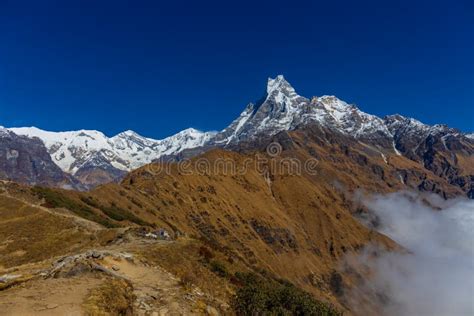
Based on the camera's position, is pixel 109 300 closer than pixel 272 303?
Yes

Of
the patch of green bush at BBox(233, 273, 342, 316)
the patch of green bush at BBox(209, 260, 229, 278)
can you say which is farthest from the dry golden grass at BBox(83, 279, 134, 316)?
the patch of green bush at BBox(209, 260, 229, 278)

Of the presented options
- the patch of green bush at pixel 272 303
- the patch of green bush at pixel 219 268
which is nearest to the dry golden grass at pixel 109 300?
the patch of green bush at pixel 272 303

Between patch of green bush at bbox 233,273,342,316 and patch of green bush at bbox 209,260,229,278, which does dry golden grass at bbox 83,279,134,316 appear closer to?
patch of green bush at bbox 233,273,342,316

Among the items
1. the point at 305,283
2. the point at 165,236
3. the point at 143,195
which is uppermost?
the point at 143,195

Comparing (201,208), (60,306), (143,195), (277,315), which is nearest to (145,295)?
(60,306)

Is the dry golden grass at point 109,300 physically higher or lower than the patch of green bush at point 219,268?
lower

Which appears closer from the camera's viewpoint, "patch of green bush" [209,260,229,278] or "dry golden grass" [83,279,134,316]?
"dry golden grass" [83,279,134,316]

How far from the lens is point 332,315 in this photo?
96.1ft

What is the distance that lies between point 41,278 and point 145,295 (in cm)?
622

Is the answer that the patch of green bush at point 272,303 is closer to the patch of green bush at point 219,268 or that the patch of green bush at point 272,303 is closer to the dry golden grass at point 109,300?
the patch of green bush at point 219,268

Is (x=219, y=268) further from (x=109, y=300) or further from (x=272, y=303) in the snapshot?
(x=109, y=300)

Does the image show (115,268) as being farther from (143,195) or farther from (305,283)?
(305,283)

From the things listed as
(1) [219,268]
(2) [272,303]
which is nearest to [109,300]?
(2) [272,303]

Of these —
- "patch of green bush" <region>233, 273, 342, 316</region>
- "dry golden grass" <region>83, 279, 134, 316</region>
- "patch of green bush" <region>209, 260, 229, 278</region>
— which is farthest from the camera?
"patch of green bush" <region>209, 260, 229, 278</region>
